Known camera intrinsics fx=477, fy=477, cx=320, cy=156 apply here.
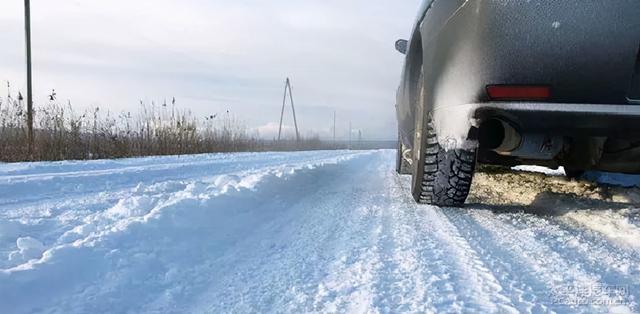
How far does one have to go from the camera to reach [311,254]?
212 centimetres

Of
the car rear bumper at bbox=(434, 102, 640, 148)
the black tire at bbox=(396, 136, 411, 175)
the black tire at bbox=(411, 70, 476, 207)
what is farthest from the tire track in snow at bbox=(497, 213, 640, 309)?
the black tire at bbox=(396, 136, 411, 175)

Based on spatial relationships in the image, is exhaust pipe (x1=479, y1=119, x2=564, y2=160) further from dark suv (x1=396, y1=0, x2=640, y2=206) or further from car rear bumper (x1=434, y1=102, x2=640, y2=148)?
car rear bumper (x1=434, y1=102, x2=640, y2=148)

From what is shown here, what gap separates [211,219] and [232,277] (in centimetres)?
86

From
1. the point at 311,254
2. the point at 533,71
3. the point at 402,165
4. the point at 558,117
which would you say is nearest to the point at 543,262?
the point at 558,117

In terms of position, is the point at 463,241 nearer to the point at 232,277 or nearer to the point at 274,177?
the point at 232,277

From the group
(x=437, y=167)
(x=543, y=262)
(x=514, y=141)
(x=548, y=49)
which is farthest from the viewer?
(x=437, y=167)

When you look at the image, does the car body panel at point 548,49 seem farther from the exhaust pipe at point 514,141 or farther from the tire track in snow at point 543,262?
the tire track in snow at point 543,262

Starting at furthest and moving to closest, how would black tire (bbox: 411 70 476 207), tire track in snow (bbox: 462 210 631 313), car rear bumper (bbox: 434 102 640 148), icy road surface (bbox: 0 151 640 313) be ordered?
black tire (bbox: 411 70 476 207), car rear bumper (bbox: 434 102 640 148), tire track in snow (bbox: 462 210 631 313), icy road surface (bbox: 0 151 640 313)

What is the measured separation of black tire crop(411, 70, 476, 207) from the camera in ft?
9.11

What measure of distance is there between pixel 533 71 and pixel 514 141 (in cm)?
64

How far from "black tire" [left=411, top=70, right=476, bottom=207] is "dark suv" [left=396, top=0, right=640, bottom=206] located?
45 millimetres

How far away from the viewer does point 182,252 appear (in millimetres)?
2035

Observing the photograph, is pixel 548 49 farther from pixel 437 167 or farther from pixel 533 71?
pixel 437 167

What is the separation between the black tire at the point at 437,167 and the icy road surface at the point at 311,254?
5.5 inches
